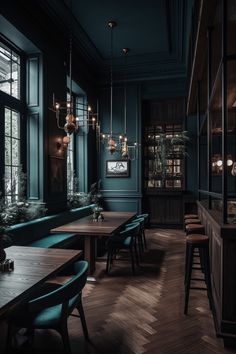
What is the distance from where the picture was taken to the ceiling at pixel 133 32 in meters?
5.02

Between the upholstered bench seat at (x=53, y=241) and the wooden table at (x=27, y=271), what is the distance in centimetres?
134

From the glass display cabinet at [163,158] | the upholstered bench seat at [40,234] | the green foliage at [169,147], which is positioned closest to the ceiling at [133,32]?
the glass display cabinet at [163,158]

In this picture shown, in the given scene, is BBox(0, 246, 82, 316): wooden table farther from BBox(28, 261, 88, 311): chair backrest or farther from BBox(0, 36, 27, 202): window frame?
BBox(0, 36, 27, 202): window frame

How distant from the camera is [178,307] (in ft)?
10.0

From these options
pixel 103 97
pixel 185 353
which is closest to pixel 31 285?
pixel 185 353

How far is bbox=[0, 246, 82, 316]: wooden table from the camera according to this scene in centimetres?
162

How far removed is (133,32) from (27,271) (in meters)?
5.62

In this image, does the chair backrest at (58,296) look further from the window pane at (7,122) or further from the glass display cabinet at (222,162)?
the window pane at (7,122)

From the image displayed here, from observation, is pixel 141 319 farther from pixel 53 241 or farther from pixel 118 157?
pixel 118 157

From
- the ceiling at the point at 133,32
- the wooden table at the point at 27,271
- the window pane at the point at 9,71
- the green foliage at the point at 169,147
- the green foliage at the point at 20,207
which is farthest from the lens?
the green foliage at the point at 169,147

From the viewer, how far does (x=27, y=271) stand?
2055 millimetres

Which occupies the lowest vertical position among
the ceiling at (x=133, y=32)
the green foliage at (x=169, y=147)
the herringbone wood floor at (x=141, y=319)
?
the herringbone wood floor at (x=141, y=319)

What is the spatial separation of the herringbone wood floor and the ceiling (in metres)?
4.63

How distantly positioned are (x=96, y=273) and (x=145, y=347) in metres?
1.88
